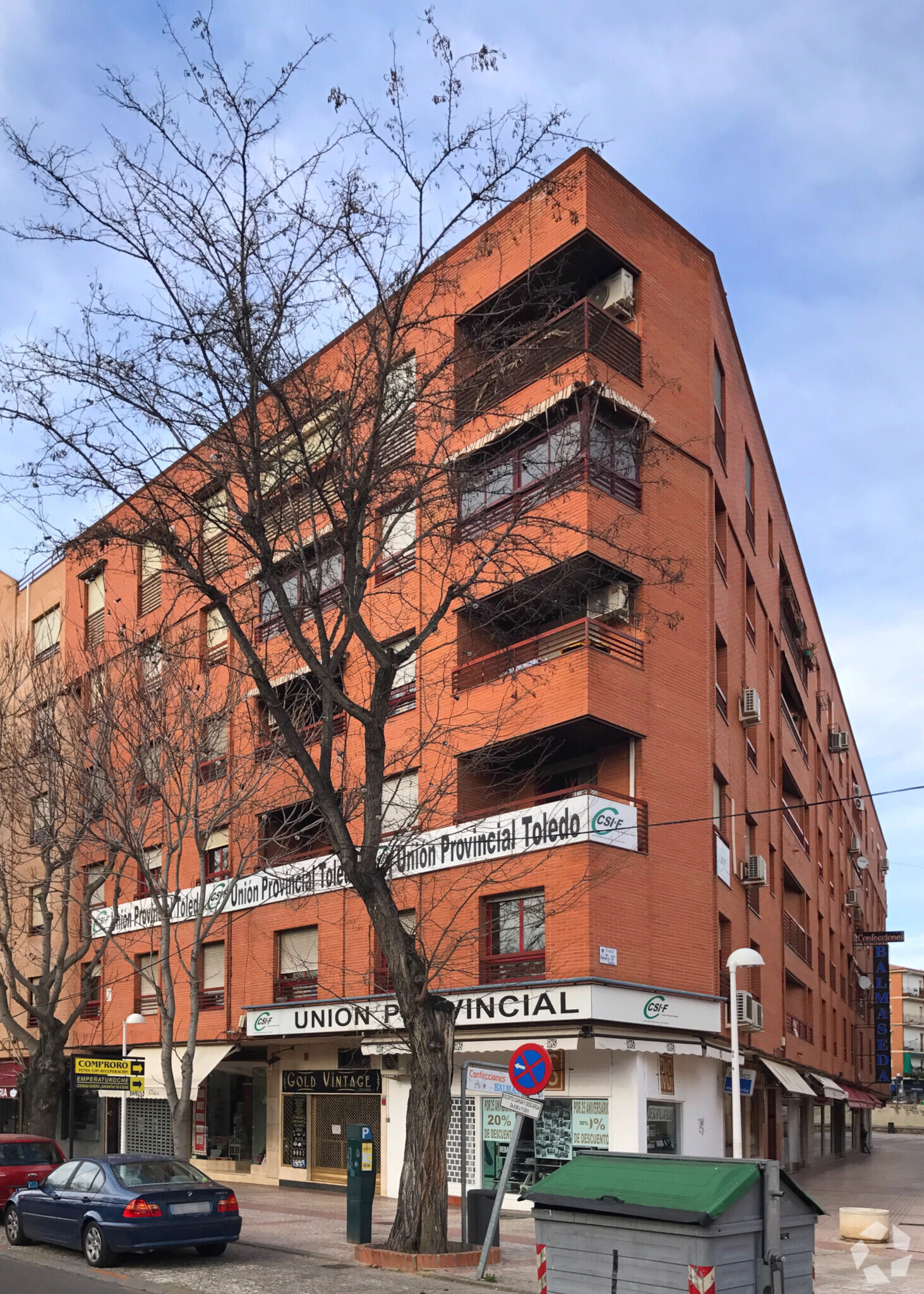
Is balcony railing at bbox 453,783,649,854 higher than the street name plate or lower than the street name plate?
higher

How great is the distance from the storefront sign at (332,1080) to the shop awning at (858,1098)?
748 inches

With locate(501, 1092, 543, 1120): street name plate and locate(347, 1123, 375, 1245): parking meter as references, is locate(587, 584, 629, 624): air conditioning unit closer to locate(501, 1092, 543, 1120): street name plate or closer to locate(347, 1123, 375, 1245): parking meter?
locate(347, 1123, 375, 1245): parking meter

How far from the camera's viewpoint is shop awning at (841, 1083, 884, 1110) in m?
43.3

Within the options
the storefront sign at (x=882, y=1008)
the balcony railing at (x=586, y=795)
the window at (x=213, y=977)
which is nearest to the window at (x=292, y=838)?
the window at (x=213, y=977)

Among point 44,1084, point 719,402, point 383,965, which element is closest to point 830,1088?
point 383,965

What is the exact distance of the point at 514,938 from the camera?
22.3 meters

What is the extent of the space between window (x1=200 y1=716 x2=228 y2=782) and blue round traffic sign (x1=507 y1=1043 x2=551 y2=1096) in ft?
37.1

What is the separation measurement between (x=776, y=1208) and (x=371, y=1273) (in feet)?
20.9

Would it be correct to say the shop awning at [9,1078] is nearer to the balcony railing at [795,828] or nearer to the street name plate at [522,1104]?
the balcony railing at [795,828]

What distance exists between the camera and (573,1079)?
21.5 meters

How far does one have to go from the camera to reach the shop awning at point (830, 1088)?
118ft

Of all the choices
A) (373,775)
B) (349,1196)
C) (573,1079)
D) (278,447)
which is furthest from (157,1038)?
(278,447)

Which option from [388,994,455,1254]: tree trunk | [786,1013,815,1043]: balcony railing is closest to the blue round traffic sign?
[388,994,455,1254]: tree trunk

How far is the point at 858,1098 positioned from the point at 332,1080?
26414mm
